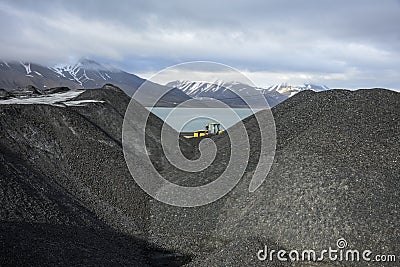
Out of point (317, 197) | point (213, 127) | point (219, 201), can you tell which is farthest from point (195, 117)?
point (317, 197)

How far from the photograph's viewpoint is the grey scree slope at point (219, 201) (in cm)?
765

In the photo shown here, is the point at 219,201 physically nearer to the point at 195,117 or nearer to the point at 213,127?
the point at 195,117

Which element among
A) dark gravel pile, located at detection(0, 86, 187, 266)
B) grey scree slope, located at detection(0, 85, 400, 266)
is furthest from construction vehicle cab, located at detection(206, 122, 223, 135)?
grey scree slope, located at detection(0, 85, 400, 266)

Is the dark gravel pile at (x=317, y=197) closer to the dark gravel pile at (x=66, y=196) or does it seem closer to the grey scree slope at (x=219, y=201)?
the grey scree slope at (x=219, y=201)

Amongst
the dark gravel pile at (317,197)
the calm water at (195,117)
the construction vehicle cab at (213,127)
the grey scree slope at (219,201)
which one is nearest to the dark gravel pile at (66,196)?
the grey scree slope at (219,201)

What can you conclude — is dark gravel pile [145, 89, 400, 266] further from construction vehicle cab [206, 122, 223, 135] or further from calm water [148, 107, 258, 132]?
construction vehicle cab [206, 122, 223, 135]

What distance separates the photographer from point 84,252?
7297mm

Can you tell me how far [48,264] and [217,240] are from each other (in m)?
3.52

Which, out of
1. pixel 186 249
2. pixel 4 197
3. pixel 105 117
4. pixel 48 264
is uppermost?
pixel 105 117

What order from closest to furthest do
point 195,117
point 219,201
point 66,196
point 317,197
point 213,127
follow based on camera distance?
point 317,197
point 219,201
point 66,196
point 195,117
point 213,127

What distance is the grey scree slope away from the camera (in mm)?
7648

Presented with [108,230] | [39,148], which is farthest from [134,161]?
[108,230]

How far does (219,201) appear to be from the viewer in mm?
9719

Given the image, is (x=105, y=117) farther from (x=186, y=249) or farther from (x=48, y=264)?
(x=48, y=264)
